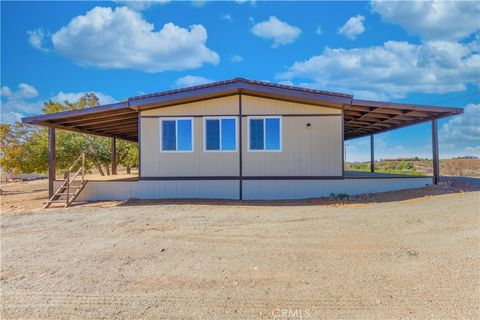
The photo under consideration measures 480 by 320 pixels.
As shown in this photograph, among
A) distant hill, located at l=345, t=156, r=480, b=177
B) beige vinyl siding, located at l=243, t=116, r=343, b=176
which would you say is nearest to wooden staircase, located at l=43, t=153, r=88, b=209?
beige vinyl siding, located at l=243, t=116, r=343, b=176

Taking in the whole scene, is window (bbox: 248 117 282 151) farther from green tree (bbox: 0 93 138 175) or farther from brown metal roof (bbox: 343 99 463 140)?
green tree (bbox: 0 93 138 175)

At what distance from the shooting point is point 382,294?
3039 mm

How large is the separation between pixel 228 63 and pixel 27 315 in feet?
57.3

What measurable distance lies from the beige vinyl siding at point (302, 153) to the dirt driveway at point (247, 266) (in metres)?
3.13

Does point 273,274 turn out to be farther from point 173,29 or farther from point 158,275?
point 173,29

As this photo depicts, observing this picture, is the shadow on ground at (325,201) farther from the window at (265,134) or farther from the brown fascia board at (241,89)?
the brown fascia board at (241,89)

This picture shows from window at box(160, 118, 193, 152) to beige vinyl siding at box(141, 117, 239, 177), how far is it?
142 millimetres

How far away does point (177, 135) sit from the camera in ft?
34.2

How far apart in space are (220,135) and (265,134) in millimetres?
1574

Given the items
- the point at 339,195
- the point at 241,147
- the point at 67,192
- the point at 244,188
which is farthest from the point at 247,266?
the point at 67,192

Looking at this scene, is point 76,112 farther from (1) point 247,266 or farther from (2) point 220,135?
(1) point 247,266

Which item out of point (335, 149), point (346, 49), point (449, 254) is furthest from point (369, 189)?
point (346, 49)

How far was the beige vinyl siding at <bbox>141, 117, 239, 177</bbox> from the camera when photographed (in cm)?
1032

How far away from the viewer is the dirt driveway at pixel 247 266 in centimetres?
286
